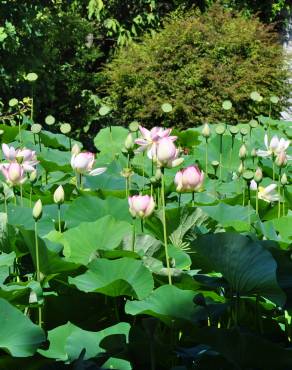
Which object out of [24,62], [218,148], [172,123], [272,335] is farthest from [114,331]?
[172,123]

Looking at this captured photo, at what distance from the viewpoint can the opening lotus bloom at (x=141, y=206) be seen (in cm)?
150

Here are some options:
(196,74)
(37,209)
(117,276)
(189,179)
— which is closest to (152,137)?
(189,179)

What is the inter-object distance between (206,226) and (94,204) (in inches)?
9.5

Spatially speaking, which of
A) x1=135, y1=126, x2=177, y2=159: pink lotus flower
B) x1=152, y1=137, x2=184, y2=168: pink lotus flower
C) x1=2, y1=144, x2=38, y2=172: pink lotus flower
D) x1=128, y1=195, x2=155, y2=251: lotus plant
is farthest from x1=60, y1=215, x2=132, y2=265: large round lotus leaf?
x1=2, y1=144, x2=38, y2=172: pink lotus flower

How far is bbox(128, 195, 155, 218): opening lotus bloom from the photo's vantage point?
150cm

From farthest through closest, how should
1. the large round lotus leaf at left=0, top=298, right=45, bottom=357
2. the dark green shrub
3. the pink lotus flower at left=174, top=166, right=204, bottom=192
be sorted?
the dark green shrub < the pink lotus flower at left=174, top=166, right=204, bottom=192 < the large round lotus leaf at left=0, top=298, right=45, bottom=357

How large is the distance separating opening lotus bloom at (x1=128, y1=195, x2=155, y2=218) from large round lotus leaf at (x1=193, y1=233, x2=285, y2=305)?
22cm

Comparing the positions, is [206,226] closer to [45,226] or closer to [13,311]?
[45,226]

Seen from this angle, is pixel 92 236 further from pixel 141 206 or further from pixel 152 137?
pixel 152 137

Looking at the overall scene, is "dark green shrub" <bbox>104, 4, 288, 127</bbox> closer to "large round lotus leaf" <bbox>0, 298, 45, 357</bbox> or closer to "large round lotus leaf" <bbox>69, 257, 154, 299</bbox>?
"large round lotus leaf" <bbox>69, 257, 154, 299</bbox>

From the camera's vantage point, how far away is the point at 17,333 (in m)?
1.21

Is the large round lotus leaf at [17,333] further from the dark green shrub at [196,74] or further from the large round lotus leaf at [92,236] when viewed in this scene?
the dark green shrub at [196,74]

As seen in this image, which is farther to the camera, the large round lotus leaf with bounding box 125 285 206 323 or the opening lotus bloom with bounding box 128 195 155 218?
the opening lotus bloom with bounding box 128 195 155 218

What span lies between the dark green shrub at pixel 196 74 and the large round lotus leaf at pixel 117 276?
597 centimetres
